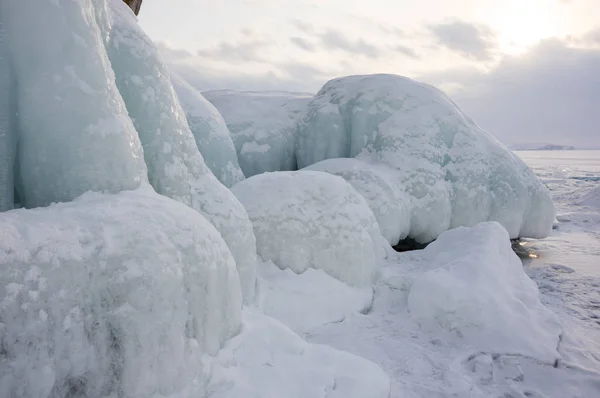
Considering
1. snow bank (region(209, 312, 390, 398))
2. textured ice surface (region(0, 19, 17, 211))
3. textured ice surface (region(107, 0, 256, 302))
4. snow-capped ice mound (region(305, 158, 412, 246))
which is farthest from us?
snow-capped ice mound (region(305, 158, 412, 246))

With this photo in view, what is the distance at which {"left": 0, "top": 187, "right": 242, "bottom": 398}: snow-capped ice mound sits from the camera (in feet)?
4.91

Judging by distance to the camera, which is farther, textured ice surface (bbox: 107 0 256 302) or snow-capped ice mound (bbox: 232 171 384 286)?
snow-capped ice mound (bbox: 232 171 384 286)

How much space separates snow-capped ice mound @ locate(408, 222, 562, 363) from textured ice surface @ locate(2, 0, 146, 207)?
302 cm

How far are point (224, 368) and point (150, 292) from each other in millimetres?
648

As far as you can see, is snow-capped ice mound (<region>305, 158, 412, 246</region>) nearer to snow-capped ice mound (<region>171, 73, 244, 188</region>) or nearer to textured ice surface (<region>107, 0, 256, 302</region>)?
snow-capped ice mound (<region>171, 73, 244, 188</region>)

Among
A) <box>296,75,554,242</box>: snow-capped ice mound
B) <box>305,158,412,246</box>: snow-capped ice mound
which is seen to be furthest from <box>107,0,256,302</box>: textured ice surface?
<box>296,75,554,242</box>: snow-capped ice mound

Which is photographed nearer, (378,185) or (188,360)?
(188,360)

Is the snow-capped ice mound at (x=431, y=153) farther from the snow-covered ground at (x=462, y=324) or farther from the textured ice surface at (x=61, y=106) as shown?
the textured ice surface at (x=61, y=106)

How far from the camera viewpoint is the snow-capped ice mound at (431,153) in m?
7.34

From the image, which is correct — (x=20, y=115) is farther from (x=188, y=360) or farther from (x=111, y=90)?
(x=188, y=360)

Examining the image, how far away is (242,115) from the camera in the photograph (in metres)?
9.23

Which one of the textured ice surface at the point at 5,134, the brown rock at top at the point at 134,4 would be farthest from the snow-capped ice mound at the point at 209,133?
the textured ice surface at the point at 5,134

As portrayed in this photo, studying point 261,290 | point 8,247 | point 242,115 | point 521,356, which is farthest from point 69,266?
point 242,115

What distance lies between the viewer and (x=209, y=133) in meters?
5.82
